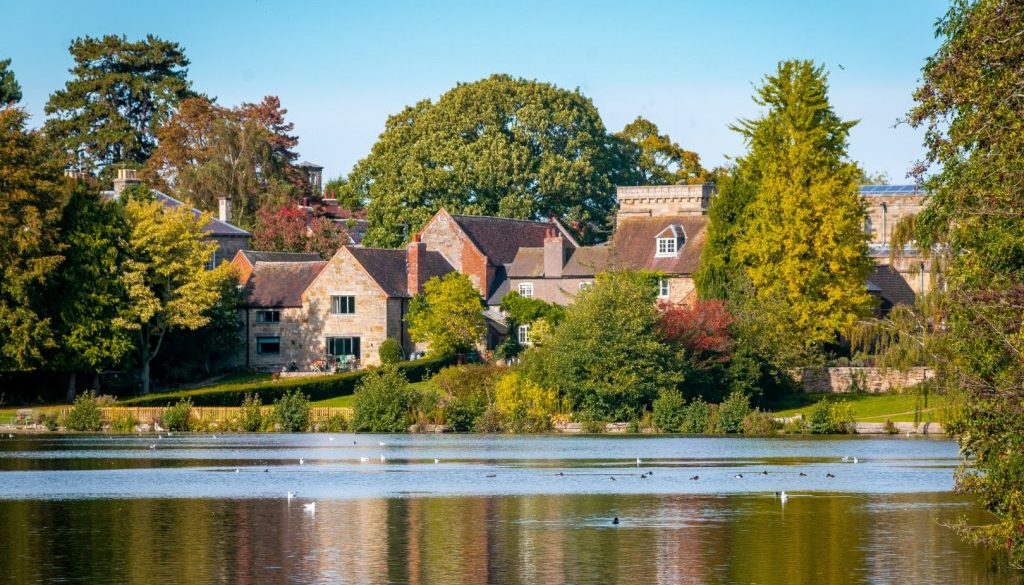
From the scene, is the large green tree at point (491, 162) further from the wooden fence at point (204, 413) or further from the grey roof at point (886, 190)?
the wooden fence at point (204, 413)

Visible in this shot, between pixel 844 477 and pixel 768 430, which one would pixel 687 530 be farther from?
pixel 768 430

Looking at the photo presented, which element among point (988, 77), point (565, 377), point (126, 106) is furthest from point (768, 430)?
point (126, 106)

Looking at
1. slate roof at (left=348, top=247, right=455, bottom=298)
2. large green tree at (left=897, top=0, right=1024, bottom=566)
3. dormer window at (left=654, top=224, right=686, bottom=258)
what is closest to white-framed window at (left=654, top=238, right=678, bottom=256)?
dormer window at (left=654, top=224, right=686, bottom=258)

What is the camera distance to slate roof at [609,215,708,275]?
101 metres

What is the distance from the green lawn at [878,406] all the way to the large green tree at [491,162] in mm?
43950

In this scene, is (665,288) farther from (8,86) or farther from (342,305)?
(8,86)

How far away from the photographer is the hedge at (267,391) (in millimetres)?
80125

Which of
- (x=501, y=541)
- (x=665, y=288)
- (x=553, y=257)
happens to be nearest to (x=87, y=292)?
(x=553, y=257)

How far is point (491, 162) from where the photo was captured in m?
119

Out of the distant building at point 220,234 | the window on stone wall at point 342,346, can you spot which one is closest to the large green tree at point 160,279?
the window on stone wall at point 342,346

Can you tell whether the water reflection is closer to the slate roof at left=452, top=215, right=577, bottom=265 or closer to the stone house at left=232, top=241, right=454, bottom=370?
the stone house at left=232, top=241, right=454, bottom=370

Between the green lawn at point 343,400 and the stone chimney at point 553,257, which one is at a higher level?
the stone chimney at point 553,257

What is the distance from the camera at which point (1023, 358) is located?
85.7ft

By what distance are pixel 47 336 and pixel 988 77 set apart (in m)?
61.6
